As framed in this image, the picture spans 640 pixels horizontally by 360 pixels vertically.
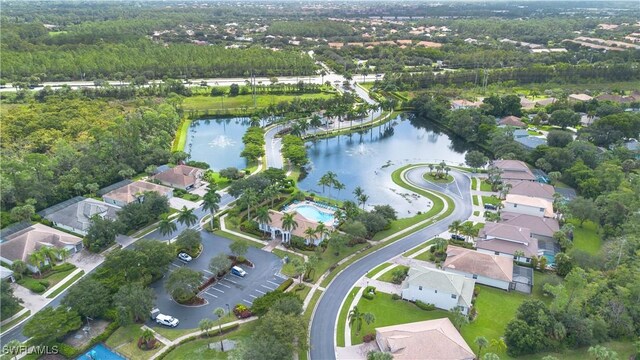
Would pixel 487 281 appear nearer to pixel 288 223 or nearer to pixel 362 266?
pixel 362 266

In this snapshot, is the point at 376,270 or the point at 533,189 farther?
the point at 533,189

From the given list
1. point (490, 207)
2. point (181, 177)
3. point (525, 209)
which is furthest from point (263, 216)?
point (525, 209)

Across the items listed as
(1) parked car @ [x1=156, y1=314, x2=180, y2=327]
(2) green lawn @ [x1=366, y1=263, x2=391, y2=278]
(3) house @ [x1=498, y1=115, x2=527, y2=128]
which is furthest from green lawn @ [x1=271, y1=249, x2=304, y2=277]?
(3) house @ [x1=498, y1=115, x2=527, y2=128]

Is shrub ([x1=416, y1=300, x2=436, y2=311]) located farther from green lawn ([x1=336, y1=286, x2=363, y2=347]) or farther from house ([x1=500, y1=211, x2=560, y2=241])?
house ([x1=500, y1=211, x2=560, y2=241])

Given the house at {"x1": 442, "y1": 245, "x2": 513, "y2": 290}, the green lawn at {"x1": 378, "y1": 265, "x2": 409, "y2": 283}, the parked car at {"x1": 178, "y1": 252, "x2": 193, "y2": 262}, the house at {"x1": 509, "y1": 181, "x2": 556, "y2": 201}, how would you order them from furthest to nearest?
1. the house at {"x1": 509, "y1": 181, "x2": 556, "y2": 201}
2. the parked car at {"x1": 178, "y1": 252, "x2": 193, "y2": 262}
3. the green lawn at {"x1": 378, "y1": 265, "x2": 409, "y2": 283}
4. the house at {"x1": 442, "y1": 245, "x2": 513, "y2": 290}

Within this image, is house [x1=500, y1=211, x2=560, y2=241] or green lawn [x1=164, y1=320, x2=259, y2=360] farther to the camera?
house [x1=500, y1=211, x2=560, y2=241]
